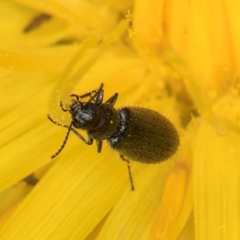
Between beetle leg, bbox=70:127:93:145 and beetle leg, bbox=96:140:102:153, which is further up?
beetle leg, bbox=70:127:93:145

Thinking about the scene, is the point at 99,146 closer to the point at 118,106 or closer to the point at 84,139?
the point at 84,139

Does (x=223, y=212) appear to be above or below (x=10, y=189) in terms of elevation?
above

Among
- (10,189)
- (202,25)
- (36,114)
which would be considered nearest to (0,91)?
(36,114)

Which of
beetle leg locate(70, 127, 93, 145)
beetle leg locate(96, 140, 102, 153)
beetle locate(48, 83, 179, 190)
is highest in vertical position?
A: beetle locate(48, 83, 179, 190)

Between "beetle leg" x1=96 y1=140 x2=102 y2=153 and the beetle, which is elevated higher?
the beetle

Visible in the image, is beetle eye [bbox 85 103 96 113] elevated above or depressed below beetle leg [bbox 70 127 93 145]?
above

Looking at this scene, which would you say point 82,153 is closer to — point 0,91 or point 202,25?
point 0,91
